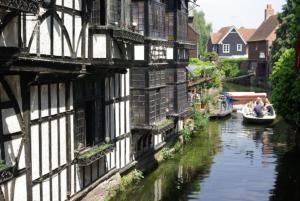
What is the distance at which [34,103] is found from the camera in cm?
1369

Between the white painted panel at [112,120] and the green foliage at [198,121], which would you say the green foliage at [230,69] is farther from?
the white painted panel at [112,120]

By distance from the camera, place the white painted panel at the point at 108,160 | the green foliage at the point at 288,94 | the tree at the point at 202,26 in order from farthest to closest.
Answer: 1. the tree at the point at 202,26
2. the green foliage at the point at 288,94
3. the white painted panel at the point at 108,160

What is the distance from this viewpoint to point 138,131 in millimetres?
22250

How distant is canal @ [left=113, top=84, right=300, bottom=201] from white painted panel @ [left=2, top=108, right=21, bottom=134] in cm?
772

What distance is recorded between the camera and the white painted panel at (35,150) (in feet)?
44.4

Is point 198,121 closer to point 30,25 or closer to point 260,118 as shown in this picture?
point 260,118

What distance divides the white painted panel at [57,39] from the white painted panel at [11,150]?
2.85 metres

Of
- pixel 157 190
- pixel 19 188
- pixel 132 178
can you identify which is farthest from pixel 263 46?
pixel 19 188

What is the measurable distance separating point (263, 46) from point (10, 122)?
249 ft

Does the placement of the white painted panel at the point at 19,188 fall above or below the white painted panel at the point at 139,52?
below

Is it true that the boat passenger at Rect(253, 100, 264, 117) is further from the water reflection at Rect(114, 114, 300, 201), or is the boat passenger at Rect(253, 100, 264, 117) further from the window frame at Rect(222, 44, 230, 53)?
the window frame at Rect(222, 44, 230, 53)

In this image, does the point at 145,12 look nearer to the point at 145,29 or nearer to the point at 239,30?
the point at 145,29

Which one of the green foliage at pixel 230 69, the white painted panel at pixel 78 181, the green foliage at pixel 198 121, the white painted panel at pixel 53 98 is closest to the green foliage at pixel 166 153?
the green foliage at pixel 198 121

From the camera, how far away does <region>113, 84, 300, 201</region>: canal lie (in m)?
20.4
